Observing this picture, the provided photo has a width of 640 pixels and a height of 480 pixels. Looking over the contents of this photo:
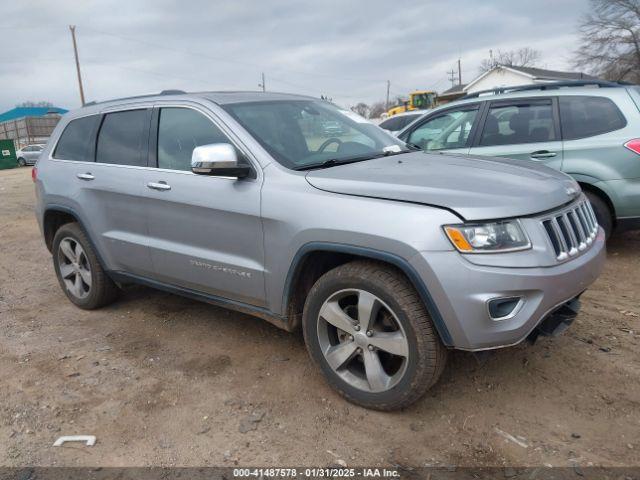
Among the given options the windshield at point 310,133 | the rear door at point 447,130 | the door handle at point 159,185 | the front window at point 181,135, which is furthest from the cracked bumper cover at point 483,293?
the rear door at point 447,130

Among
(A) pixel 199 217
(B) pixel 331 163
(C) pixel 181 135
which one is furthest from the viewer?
(C) pixel 181 135

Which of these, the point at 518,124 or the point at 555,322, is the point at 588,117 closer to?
the point at 518,124

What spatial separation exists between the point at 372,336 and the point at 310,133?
157 cm

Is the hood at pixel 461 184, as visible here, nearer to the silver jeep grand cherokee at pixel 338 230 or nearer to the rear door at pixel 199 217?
the silver jeep grand cherokee at pixel 338 230

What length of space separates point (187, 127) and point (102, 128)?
112 centimetres

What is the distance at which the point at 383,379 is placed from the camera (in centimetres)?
290

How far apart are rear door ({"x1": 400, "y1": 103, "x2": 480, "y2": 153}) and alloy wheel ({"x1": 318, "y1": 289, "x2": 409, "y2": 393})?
347 cm

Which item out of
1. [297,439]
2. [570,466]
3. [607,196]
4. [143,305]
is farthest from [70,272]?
[607,196]

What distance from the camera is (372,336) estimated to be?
2.87 meters

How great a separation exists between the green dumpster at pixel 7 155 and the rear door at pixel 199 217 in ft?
109

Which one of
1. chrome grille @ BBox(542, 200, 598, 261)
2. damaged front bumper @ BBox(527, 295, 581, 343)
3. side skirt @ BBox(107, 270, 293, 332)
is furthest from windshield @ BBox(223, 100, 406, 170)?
damaged front bumper @ BBox(527, 295, 581, 343)

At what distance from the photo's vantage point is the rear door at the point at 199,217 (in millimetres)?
3285

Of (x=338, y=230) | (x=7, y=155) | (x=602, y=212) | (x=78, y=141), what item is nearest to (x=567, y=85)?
(x=602, y=212)

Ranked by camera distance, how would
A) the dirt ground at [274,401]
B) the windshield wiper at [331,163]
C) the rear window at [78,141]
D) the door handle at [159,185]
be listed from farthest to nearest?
A: the rear window at [78,141] < the door handle at [159,185] < the windshield wiper at [331,163] < the dirt ground at [274,401]
